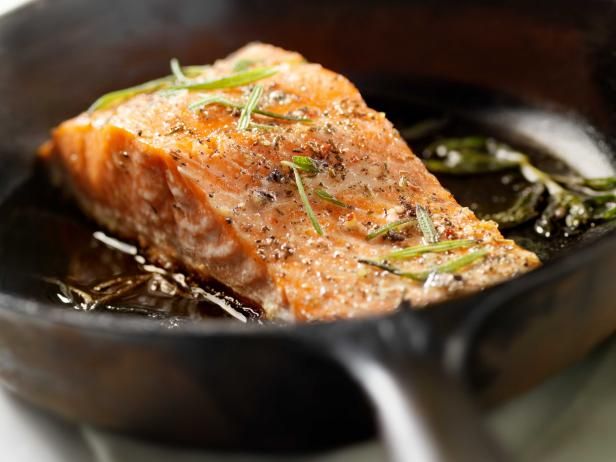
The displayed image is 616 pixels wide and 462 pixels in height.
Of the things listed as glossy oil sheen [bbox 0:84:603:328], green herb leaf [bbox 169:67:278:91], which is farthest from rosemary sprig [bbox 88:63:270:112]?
glossy oil sheen [bbox 0:84:603:328]

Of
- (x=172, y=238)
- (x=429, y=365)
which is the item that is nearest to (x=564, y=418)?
(x=429, y=365)

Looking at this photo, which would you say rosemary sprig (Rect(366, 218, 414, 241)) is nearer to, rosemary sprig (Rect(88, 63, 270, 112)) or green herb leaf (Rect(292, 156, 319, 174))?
green herb leaf (Rect(292, 156, 319, 174))

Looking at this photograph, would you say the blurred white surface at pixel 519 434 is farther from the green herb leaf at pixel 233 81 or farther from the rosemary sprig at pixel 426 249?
the green herb leaf at pixel 233 81

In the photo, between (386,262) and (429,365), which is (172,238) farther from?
(429,365)

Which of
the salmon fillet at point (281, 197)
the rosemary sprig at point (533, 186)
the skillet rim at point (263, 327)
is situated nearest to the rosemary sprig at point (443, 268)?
the salmon fillet at point (281, 197)

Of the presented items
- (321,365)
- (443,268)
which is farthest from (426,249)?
(321,365)

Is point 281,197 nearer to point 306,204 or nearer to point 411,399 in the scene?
point 306,204
